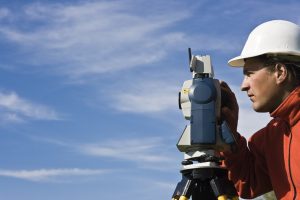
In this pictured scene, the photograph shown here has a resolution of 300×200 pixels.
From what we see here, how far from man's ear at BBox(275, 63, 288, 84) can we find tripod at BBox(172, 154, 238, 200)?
0.86 m

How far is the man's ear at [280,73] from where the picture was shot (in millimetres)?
4792

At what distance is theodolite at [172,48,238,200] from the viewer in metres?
4.65

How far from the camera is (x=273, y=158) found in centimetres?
490

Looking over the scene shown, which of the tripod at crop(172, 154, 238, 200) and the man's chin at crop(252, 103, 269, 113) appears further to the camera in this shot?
the man's chin at crop(252, 103, 269, 113)

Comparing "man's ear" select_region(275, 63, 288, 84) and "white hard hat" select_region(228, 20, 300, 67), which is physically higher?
"white hard hat" select_region(228, 20, 300, 67)

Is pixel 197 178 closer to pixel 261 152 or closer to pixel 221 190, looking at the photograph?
pixel 221 190

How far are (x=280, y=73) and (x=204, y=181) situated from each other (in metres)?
1.14

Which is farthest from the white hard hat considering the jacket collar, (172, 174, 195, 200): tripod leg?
(172, 174, 195, 200): tripod leg

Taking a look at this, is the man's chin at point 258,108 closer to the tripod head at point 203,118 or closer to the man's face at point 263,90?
the man's face at point 263,90

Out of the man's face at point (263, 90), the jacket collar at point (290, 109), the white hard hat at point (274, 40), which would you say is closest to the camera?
the jacket collar at point (290, 109)

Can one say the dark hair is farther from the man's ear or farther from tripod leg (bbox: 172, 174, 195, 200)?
tripod leg (bbox: 172, 174, 195, 200)

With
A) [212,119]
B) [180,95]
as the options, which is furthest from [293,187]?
[180,95]

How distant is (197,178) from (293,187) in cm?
80

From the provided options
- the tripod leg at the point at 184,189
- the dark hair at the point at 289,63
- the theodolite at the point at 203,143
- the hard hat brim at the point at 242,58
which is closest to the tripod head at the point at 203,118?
the theodolite at the point at 203,143
